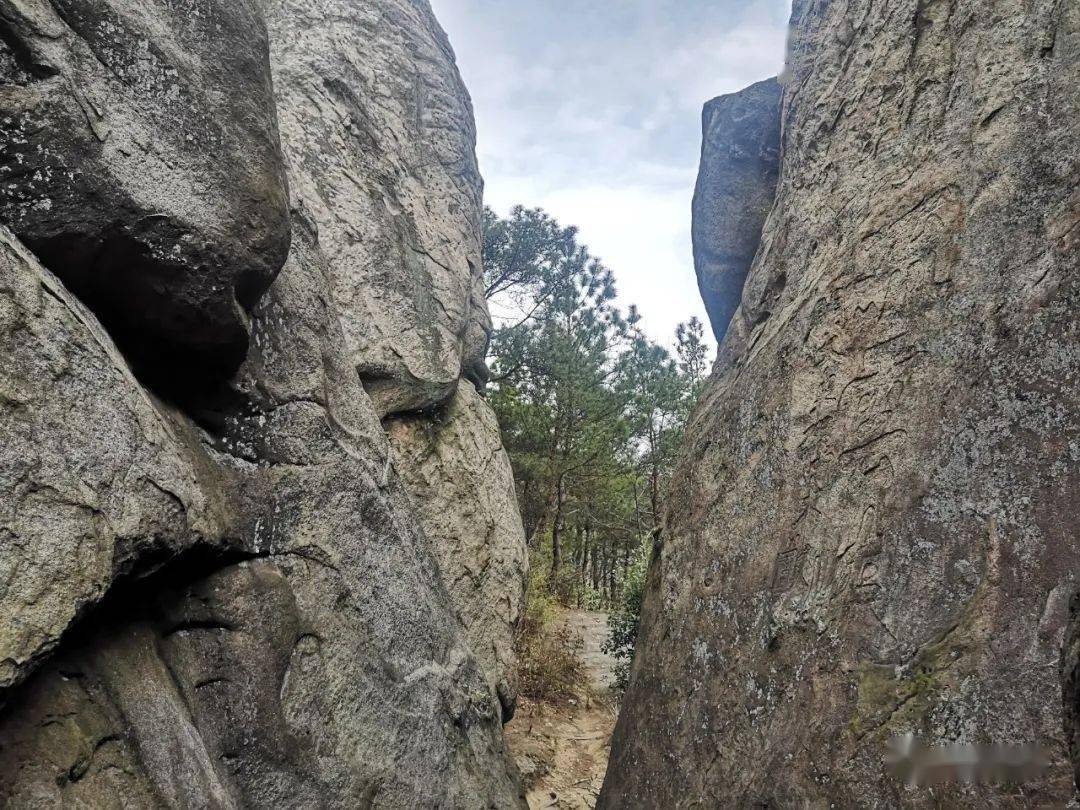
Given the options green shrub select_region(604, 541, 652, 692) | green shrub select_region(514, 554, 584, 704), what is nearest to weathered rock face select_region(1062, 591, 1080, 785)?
green shrub select_region(514, 554, 584, 704)

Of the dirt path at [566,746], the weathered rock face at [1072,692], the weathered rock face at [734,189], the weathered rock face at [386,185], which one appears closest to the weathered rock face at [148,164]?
the weathered rock face at [386,185]

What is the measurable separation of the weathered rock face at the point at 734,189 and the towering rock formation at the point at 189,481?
22.8 ft

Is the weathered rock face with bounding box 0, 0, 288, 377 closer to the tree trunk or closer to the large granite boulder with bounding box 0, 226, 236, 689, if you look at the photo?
the large granite boulder with bounding box 0, 226, 236, 689

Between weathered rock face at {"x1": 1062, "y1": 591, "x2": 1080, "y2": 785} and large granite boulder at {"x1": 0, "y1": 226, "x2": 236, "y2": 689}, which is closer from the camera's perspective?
weathered rock face at {"x1": 1062, "y1": 591, "x2": 1080, "y2": 785}

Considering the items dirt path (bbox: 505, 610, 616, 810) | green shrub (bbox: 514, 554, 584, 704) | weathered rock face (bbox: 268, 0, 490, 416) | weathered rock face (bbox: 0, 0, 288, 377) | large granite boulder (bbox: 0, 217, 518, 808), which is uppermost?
weathered rock face (bbox: 268, 0, 490, 416)

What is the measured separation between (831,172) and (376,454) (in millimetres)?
4949

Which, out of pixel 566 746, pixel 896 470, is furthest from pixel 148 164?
pixel 566 746

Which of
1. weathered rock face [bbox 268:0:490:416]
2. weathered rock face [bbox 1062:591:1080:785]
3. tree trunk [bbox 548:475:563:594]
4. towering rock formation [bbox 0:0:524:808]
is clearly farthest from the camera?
tree trunk [bbox 548:475:563:594]

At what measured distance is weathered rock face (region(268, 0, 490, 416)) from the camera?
275 inches

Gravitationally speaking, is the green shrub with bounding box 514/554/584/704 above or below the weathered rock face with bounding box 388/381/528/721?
below

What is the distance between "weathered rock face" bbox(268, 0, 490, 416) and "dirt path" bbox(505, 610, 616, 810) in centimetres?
444

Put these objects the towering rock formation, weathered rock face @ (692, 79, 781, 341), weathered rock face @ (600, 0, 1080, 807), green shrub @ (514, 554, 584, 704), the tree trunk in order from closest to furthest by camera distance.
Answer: the towering rock formation < weathered rock face @ (600, 0, 1080, 807) < green shrub @ (514, 554, 584, 704) < weathered rock face @ (692, 79, 781, 341) < the tree trunk

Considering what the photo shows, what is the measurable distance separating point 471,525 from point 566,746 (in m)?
3.33

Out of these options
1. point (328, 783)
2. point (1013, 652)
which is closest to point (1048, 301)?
point (1013, 652)
